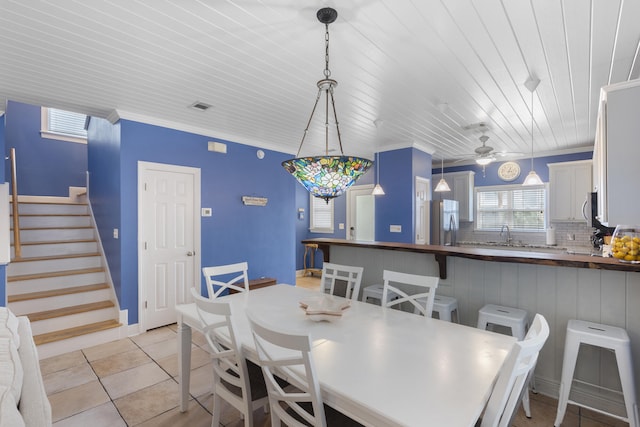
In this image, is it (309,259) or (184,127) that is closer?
(184,127)

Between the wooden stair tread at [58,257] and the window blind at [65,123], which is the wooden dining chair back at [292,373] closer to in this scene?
the wooden stair tread at [58,257]

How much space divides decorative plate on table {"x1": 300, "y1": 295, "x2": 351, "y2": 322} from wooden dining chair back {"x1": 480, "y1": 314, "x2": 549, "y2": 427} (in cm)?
100

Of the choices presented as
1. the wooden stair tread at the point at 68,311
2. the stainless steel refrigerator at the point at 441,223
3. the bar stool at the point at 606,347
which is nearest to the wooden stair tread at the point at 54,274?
the wooden stair tread at the point at 68,311

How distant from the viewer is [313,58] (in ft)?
7.84

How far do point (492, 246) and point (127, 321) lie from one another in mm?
6140

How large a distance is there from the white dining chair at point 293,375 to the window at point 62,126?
6.09 m

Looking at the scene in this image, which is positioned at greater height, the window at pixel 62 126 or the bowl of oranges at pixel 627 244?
the window at pixel 62 126

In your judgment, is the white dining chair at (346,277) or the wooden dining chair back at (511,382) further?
the white dining chair at (346,277)

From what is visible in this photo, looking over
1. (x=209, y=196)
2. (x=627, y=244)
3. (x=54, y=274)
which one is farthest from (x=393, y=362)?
(x=54, y=274)

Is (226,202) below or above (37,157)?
below

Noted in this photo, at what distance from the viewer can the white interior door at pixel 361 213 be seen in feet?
21.5

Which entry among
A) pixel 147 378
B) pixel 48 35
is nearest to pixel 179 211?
pixel 147 378

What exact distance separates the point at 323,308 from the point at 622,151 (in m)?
2.30

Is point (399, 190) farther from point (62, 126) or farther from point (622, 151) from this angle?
point (62, 126)
